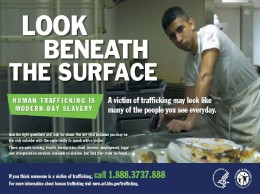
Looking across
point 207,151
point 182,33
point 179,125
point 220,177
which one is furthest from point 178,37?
point 220,177

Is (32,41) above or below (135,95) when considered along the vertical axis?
above

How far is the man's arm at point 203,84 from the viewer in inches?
60.0

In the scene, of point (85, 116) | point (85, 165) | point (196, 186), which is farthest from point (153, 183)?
point (85, 116)

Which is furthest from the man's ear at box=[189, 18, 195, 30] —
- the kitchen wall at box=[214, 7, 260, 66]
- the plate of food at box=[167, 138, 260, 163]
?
the plate of food at box=[167, 138, 260, 163]

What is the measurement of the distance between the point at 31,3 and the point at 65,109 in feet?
1.44

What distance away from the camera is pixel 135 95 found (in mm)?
1522

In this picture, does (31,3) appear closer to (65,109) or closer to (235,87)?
(65,109)

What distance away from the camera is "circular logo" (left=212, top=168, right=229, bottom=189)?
1530mm

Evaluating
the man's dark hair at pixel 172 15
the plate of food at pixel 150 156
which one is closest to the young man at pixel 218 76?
the man's dark hair at pixel 172 15

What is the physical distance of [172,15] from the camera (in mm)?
1511

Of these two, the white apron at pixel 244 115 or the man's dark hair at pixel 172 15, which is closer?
the man's dark hair at pixel 172 15

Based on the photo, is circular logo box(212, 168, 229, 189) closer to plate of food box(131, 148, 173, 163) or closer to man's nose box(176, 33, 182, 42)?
plate of food box(131, 148, 173, 163)

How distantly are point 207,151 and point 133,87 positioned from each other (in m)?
0.39

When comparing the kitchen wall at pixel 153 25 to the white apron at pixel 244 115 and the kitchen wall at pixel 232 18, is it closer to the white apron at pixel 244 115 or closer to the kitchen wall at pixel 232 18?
the kitchen wall at pixel 232 18
